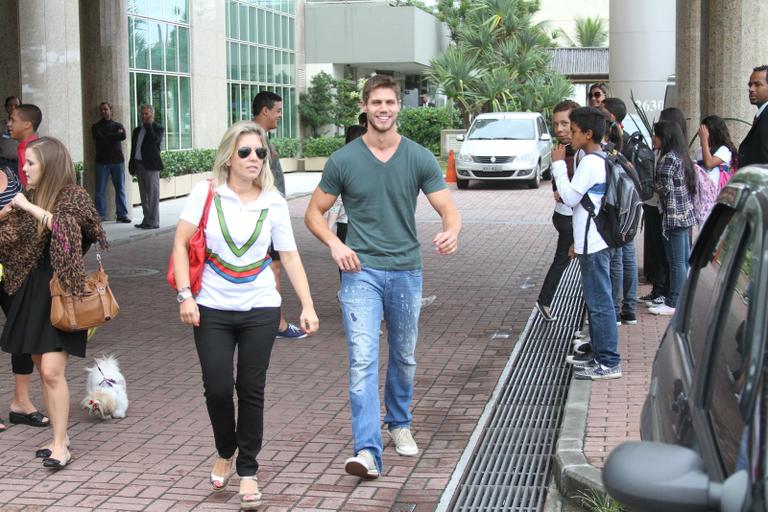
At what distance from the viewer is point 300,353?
9609 millimetres

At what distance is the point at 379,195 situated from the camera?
6070 mm

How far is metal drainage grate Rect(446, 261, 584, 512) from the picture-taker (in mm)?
6105

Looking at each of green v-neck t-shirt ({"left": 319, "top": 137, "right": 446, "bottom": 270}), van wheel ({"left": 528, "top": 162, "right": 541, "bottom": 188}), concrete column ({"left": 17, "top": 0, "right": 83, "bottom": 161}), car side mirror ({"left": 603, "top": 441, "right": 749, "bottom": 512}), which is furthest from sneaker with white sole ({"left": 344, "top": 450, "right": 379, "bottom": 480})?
van wheel ({"left": 528, "top": 162, "right": 541, "bottom": 188})

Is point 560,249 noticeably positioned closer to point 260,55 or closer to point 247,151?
point 247,151

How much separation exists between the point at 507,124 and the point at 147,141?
1236 centimetres

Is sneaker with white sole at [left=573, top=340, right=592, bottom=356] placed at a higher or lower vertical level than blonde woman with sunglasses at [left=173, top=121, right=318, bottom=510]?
lower

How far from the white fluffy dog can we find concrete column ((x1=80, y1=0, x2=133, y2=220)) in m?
12.9

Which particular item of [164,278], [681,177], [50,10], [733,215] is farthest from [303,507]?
[50,10]

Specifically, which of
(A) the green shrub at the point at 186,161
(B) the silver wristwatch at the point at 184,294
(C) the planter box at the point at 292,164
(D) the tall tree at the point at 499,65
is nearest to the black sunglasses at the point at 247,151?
(B) the silver wristwatch at the point at 184,294

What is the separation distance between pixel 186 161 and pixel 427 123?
14858mm

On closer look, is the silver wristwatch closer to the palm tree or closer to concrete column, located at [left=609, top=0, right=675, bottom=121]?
concrete column, located at [left=609, top=0, right=675, bottom=121]

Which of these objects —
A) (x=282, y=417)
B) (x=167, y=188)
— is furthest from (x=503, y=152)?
(x=282, y=417)

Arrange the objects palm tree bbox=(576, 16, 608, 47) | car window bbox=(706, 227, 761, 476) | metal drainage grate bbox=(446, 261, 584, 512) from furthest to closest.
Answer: palm tree bbox=(576, 16, 608, 47) < metal drainage grate bbox=(446, 261, 584, 512) < car window bbox=(706, 227, 761, 476)

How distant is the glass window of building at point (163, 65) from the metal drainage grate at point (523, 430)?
18.4 meters
